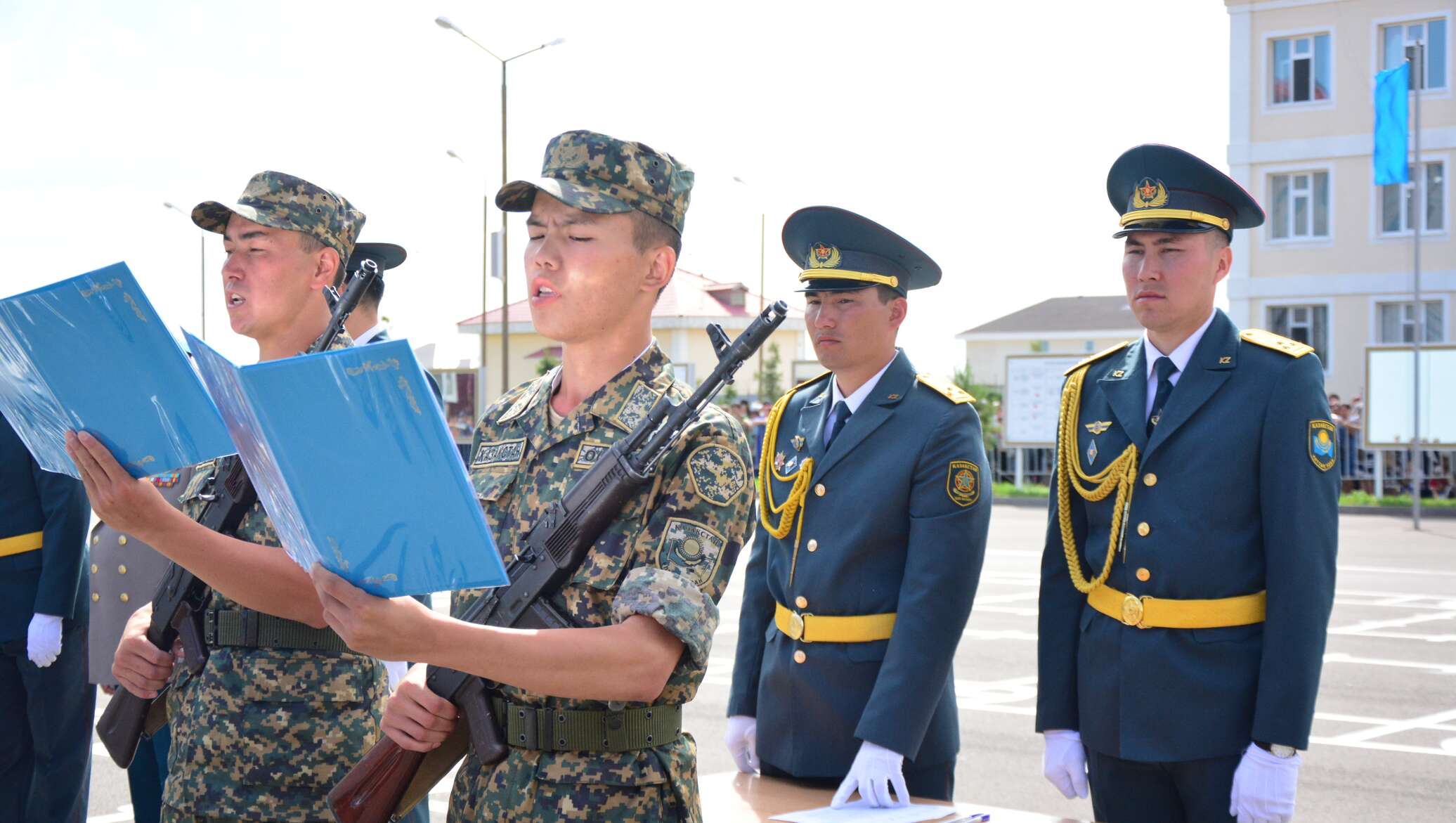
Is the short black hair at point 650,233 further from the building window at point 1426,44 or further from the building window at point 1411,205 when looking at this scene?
the building window at point 1426,44

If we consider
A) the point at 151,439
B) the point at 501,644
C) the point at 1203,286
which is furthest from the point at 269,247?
the point at 1203,286

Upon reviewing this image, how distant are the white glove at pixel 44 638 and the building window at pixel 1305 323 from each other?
99.3 ft

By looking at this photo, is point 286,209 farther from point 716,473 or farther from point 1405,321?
point 1405,321

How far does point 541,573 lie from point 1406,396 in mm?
23127

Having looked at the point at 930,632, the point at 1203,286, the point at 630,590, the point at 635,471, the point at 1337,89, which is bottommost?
the point at 930,632

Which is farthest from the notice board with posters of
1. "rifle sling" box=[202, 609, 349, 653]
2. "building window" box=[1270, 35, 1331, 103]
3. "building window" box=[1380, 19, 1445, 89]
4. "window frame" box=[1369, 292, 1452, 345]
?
"rifle sling" box=[202, 609, 349, 653]

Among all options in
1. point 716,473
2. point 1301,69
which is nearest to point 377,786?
point 716,473

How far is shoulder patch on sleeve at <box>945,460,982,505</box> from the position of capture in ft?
12.1

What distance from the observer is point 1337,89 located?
3050cm

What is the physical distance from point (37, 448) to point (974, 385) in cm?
3283

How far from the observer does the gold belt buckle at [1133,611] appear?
336 centimetres

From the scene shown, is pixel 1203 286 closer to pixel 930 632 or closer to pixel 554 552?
pixel 930 632

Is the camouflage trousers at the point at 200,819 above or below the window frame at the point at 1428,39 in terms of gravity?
below

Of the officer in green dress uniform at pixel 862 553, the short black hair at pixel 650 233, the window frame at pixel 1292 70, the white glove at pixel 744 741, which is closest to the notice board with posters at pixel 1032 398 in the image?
the window frame at pixel 1292 70
